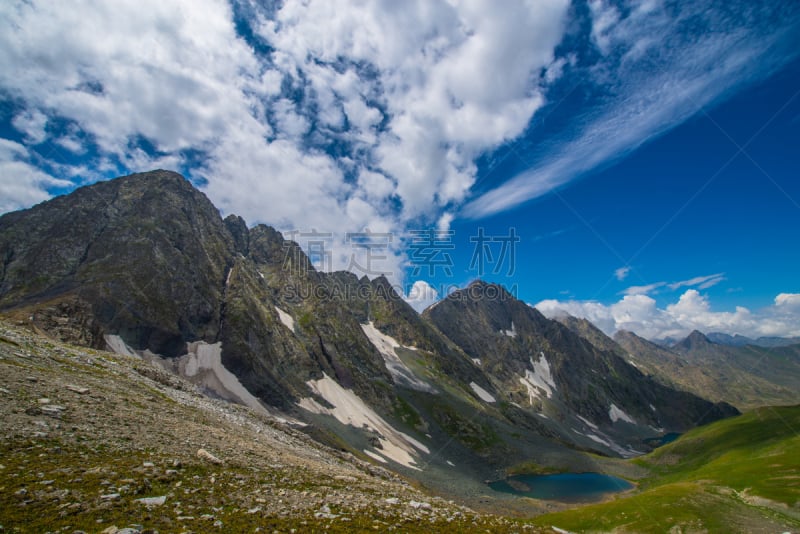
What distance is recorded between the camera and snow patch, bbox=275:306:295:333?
482ft

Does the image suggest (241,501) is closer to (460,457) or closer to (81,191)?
(460,457)

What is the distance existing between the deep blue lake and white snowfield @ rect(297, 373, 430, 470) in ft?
93.3

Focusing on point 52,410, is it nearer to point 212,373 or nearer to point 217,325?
point 212,373

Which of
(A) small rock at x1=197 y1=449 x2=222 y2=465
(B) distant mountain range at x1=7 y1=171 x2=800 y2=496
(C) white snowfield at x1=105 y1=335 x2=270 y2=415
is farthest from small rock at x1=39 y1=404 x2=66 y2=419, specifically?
(C) white snowfield at x1=105 y1=335 x2=270 y2=415

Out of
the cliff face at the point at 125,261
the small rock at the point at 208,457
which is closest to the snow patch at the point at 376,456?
the cliff face at the point at 125,261

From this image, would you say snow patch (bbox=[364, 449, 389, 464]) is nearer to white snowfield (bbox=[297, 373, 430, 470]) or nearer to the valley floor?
white snowfield (bbox=[297, 373, 430, 470])

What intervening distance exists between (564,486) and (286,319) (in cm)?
11895

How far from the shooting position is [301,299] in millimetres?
171750

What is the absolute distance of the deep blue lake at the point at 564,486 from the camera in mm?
106625

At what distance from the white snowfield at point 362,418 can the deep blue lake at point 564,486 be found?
28429 millimetres

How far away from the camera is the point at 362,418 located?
120 metres

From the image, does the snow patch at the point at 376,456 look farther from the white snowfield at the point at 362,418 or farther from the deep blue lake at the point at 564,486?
the deep blue lake at the point at 564,486

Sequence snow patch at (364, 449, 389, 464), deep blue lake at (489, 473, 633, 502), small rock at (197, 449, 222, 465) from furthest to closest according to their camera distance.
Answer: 1. deep blue lake at (489, 473, 633, 502)
2. snow patch at (364, 449, 389, 464)
3. small rock at (197, 449, 222, 465)

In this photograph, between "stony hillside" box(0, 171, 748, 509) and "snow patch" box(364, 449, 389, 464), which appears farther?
"stony hillside" box(0, 171, 748, 509)
